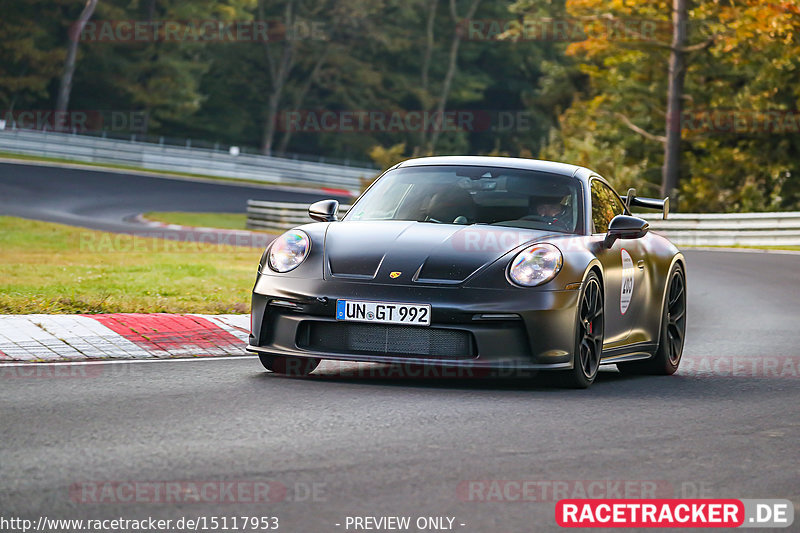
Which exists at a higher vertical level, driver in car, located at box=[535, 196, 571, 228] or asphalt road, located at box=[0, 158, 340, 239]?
driver in car, located at box=[535, 196, 571, 228]

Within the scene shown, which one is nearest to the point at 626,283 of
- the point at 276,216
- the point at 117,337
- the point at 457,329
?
the point at 457,329

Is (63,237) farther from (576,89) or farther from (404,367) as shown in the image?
(576,89)

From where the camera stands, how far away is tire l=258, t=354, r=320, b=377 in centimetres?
852

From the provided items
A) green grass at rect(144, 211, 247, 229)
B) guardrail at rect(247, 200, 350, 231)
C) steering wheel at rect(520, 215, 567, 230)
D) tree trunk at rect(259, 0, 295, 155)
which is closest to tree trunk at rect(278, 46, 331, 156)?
tree trunk at rect(259, 0, 295, 155)

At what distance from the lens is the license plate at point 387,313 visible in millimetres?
7746

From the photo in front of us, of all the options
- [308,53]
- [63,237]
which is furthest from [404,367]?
[308,53]

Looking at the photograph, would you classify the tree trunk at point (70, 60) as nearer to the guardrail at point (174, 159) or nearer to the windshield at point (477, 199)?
the guardrail at point (174, 159)

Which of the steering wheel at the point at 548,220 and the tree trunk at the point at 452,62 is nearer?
the steering wheel at the point at 548,220

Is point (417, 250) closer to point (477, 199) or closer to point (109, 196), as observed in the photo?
point (477, 199)

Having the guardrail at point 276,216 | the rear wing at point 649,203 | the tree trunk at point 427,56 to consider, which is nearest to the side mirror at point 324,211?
the rear wing at point 649,203

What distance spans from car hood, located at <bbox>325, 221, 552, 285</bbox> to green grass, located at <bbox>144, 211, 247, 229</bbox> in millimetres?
25792

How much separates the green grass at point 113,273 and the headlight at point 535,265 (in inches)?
177

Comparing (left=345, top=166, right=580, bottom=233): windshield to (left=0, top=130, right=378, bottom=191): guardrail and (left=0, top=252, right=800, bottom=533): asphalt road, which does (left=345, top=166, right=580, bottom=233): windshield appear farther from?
(left=0, top=130, right=378, bottom=191): guardrail

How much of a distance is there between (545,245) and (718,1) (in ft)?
104
